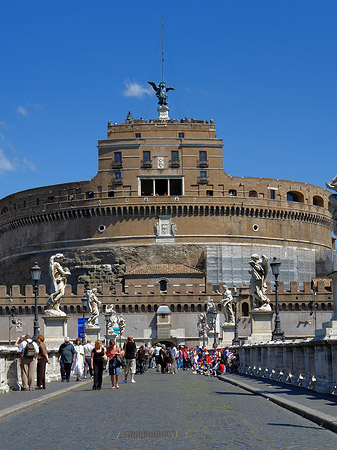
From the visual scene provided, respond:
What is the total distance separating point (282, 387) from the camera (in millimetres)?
14461

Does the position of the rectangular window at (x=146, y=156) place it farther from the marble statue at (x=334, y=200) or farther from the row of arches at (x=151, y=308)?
the marble statue at (x=334, y=200)

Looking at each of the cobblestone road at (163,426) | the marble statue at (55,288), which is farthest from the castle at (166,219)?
the cobblestone road at (163,426)

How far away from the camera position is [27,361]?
15.7 m

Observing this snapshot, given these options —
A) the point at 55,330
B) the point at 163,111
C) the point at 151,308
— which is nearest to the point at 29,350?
the point at 55,330

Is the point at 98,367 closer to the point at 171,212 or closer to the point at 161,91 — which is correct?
the point at 171,212

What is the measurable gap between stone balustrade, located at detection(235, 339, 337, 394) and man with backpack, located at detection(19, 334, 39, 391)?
4767mm

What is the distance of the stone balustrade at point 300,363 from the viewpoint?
11.2 metres

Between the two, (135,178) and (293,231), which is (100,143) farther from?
(293,231)

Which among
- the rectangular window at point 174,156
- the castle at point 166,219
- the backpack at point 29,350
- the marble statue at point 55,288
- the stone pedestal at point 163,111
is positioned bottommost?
the backpack at point 29,350

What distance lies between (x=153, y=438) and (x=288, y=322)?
61092mm

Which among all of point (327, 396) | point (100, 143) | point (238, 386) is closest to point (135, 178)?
point (100, 143)

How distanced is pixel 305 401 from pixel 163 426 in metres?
2.61

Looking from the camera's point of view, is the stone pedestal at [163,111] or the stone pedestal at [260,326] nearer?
the stone pedestal at [260,326]

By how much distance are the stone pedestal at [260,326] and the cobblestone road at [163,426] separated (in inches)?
389
